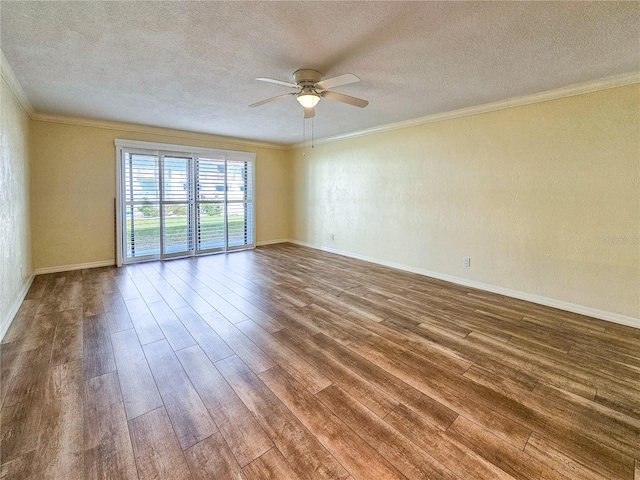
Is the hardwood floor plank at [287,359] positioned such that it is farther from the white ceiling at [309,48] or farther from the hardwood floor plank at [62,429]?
the white ceiling at [309,48]

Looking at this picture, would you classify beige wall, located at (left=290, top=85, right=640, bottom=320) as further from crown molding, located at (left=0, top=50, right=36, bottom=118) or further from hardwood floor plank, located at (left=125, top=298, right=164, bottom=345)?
crown molding, located at (left=0, top=50, right=36, bottom=118)

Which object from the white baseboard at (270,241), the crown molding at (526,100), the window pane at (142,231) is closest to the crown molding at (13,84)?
the window pane at (142,231)

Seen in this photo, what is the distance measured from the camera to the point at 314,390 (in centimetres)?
187

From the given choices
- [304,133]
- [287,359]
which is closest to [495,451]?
[287,359]

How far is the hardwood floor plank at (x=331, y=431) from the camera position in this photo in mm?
1331

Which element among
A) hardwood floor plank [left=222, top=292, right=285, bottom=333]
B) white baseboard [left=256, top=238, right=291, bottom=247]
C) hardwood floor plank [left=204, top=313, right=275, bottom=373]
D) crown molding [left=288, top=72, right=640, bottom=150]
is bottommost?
hardwood floor plank [left=204, top=313, right=275, bottom=373]

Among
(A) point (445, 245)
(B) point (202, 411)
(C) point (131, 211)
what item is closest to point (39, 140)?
(C) point (131, 211)

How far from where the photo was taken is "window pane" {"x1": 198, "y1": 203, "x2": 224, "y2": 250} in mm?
5949

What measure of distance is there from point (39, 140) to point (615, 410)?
278 inches

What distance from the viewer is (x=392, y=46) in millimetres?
2285

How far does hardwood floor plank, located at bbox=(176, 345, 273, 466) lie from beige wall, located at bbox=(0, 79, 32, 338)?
1913 mm

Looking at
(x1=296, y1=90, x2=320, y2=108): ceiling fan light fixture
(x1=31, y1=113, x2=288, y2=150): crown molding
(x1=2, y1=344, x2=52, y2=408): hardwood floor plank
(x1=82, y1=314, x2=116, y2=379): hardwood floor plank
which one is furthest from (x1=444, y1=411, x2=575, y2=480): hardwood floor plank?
(x1=31, y1=113, x2=288, y2=150): crown molding

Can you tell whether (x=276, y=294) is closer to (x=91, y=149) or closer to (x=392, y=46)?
(x=392, y=46)

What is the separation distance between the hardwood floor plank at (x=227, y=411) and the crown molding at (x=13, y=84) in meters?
3.02
